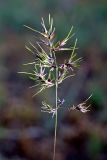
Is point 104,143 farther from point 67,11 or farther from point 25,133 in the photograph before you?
point 67,11

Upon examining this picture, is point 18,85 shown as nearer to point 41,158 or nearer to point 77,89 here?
point 77,89

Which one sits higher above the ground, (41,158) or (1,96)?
(1,96)

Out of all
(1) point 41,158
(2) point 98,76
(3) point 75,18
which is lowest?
(1) point 41,158

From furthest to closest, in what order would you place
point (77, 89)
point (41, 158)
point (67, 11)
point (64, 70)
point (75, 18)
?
point (67, 11) < point (75, 18) < point (77, 89) < point (41, 158) < point (64, 70)

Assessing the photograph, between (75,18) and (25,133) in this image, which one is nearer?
(25,133)

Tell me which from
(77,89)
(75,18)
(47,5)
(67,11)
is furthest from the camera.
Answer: (47,5)

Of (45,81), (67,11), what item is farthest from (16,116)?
(45,81)
